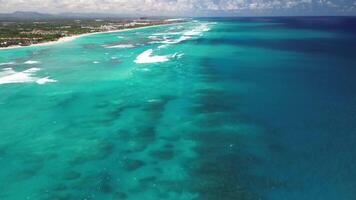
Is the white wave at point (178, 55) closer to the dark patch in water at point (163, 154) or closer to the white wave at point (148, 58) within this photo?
the white wave at point (148, 58)

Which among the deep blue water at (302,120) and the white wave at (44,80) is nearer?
the deep blue water at (302,120)

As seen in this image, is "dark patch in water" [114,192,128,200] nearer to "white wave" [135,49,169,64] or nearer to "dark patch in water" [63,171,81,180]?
"dark patch in water" [63,171,81,180]

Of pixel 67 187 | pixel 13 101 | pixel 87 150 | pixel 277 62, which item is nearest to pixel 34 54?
pixel 13 101

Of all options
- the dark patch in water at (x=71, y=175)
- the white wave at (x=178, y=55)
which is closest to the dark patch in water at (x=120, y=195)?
the dark patch in water at (x=71, y=175)

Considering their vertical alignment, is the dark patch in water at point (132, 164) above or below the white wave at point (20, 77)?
below

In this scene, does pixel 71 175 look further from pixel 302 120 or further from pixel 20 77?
pixel 20 77

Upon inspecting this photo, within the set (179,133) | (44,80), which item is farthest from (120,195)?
(44,80)

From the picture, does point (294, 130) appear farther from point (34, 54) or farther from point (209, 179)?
point (34, 54)

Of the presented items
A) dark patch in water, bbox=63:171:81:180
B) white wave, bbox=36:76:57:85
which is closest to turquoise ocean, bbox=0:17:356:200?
dark patch in water, bbox=63:171:81:180
